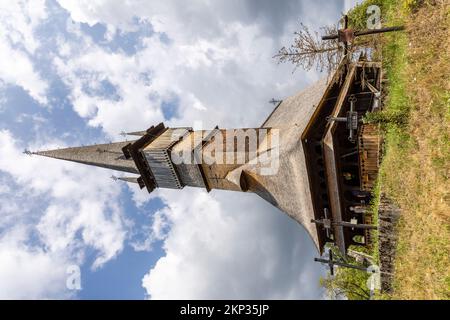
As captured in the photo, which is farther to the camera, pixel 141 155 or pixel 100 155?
pixel 100 155

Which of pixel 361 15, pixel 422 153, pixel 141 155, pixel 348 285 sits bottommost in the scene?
pixel 348 285

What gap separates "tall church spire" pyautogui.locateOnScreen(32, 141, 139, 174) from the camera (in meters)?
26.2

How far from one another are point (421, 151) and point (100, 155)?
2278cm

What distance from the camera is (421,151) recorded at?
36.8 feet

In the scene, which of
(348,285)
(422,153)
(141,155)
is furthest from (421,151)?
(348,285)

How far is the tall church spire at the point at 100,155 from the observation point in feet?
86.1

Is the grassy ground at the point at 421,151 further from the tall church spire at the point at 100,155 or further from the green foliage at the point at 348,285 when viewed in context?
the tall church spire at the point at 100,155

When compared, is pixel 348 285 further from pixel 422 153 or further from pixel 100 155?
pixel 100 155

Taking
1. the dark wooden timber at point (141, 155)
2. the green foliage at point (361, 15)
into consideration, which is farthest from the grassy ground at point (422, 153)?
the green foliage at point (361, 15)

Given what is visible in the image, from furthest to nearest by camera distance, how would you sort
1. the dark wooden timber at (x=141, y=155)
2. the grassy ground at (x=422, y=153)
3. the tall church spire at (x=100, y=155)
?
the tall church spire at (x=100, y=155) → the dark wooden timber at (x=141, y=155) → the grassy ground at (x=422, y=153)

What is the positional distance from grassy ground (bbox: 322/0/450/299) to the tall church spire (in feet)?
59.2

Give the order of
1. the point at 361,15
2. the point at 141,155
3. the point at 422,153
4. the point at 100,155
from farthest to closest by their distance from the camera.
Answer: the point at 361,15, the point at 100,155, the point at 141,155, the point at 422,153

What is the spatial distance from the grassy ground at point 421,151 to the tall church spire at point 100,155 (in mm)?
18038

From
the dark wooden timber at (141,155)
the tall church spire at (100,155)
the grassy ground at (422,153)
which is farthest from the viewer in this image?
the tall church spire at (100,155)
